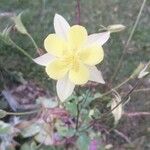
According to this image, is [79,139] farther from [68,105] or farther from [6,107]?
[6,107]

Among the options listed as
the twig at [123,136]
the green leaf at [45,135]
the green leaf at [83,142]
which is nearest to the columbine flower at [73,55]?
the green leaf at [83,142]

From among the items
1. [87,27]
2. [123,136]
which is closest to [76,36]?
[123,136]

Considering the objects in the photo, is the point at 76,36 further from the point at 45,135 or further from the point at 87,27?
the point at 87,27

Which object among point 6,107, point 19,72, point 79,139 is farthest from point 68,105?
point 19,72

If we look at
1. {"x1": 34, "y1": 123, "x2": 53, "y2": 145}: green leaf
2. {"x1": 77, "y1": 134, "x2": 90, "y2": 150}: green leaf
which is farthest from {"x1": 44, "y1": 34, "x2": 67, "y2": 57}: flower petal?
{"x1": 34, "y1": 123, "x2": 53, "y2": 145}: green leaf

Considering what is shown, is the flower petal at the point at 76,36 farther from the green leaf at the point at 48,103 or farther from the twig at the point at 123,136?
the twig at the point at 123,136

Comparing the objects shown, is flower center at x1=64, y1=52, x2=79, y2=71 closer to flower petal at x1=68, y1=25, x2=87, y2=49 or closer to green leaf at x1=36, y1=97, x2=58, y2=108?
flower petal at x1=68, y1=25, x2=87, y2=49
